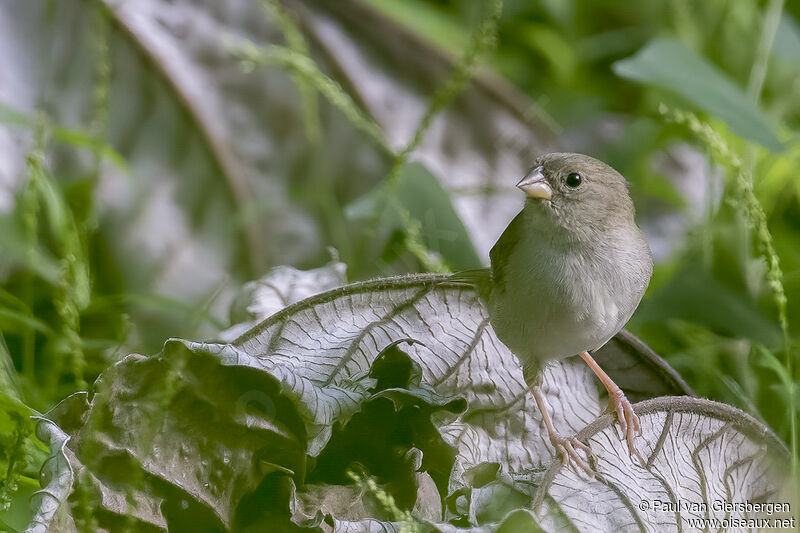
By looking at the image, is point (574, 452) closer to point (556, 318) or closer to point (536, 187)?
point (556, 318)

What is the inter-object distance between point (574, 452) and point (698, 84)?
1.12m

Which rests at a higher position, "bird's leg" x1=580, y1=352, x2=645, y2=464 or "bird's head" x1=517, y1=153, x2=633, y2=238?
"bird's head" x1=517, y1=153, x2=633, y2=238

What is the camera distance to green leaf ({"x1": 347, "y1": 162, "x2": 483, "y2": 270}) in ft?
6.98

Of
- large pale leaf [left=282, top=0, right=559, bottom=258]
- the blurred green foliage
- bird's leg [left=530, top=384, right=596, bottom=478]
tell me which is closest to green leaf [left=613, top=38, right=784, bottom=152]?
the blurred green foliage

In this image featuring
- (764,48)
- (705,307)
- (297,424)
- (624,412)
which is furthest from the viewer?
(764,48)

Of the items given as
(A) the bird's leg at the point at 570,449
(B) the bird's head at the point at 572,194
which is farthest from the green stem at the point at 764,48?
(A) the bird's leg at the point at 570,449

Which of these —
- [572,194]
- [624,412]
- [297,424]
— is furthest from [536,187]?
[297,424]

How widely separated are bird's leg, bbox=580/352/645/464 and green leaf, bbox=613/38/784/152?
0.64 metres

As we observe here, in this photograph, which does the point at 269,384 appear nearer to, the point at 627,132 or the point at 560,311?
the point at 560,311

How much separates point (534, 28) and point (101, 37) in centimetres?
178

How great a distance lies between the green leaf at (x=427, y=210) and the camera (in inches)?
83.8

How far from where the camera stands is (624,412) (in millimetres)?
1418

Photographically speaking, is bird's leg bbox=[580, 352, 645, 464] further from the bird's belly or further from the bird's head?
the bird's head

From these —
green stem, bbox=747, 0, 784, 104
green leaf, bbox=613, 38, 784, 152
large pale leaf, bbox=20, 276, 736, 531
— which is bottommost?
large pale leaf, bbox=20, 276, 736, 531
